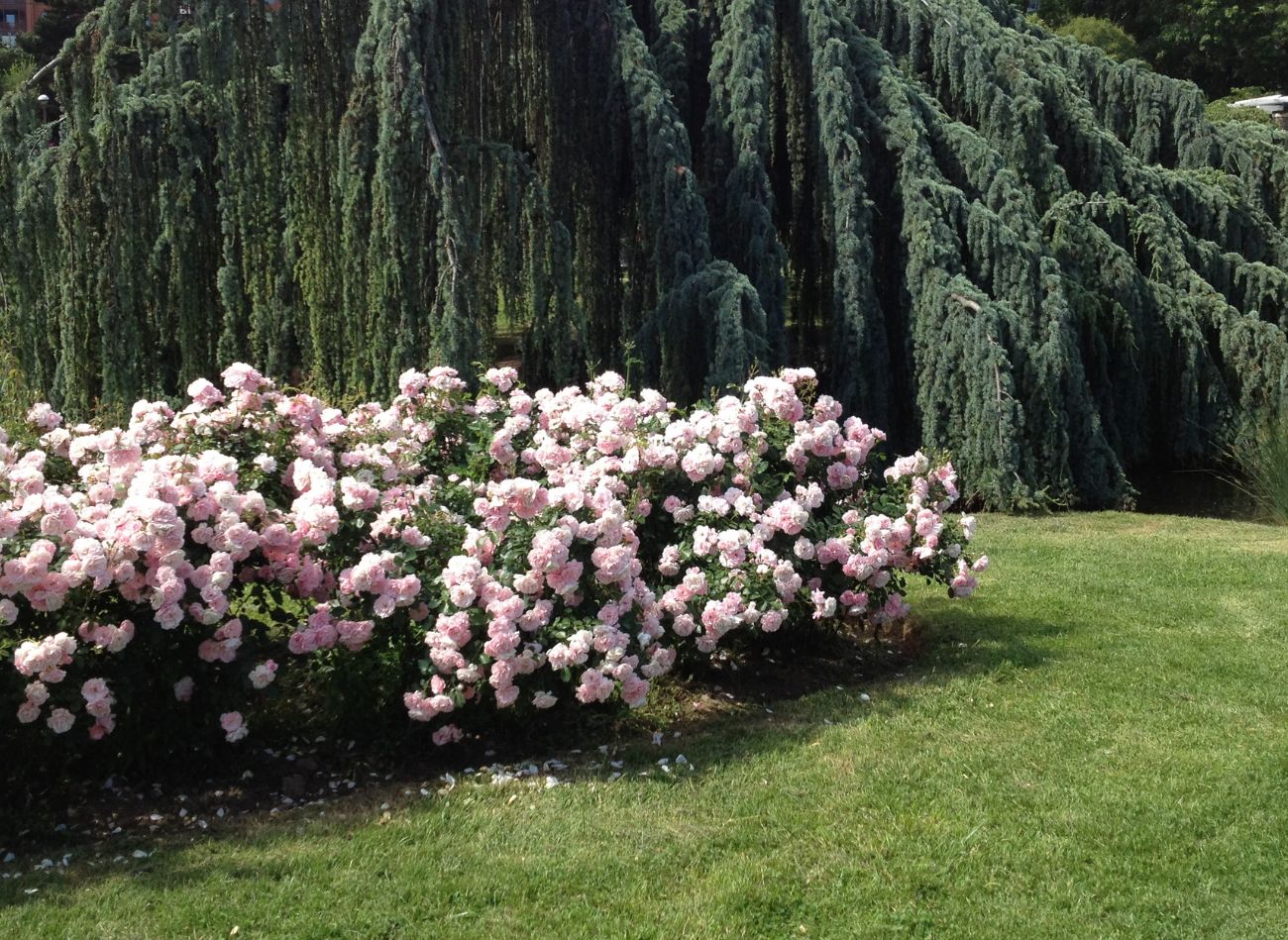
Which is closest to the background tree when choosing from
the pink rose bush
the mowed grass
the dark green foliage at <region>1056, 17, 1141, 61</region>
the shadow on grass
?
the dark green foliage at <region>1056, 17, 1141, 61</region>

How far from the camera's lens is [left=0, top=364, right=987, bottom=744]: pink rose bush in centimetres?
366

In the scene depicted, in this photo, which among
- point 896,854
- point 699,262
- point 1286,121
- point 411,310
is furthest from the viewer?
point 1286,121

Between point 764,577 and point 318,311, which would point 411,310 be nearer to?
point 318,311

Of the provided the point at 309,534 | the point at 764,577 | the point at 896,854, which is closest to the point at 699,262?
the point at 764,577

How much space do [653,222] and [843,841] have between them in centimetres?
551

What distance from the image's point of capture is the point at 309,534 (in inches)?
158

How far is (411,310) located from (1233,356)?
20.3ft

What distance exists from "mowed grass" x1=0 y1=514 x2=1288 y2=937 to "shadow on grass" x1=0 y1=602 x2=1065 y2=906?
0.02 m

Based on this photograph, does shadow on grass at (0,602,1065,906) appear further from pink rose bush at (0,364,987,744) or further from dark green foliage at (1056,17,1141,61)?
dark green foliage at (1056,17,1141,61)

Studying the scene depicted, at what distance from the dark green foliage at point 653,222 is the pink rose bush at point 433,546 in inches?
79.9

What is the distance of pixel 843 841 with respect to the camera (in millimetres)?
3629

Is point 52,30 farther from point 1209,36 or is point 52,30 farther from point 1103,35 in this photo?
point 1209,36

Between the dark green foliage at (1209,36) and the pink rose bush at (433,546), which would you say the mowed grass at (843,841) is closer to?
the pink rose bush at (433,546)

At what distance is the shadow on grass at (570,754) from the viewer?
11.5 ft
